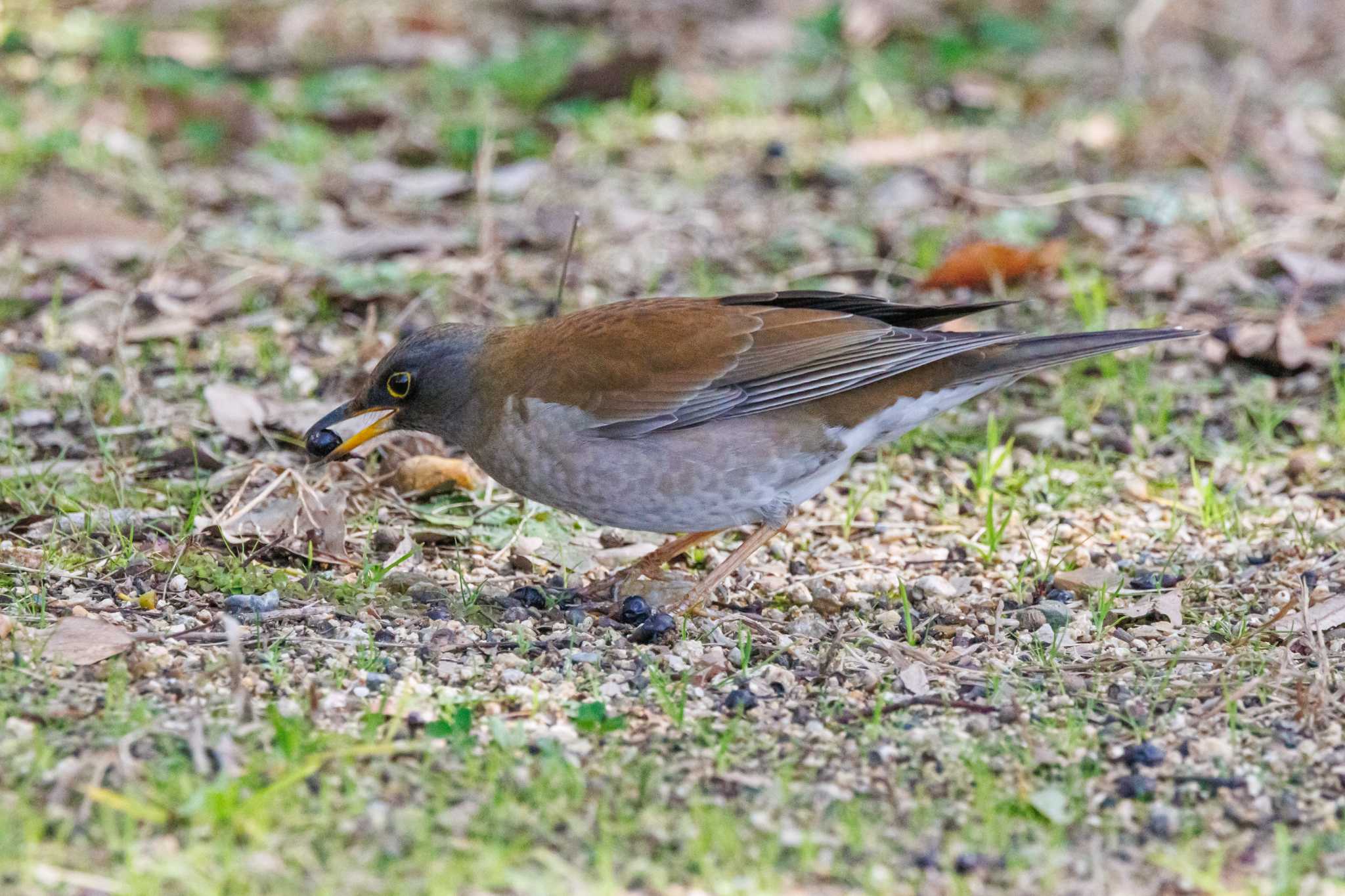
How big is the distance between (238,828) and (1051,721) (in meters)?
2.07

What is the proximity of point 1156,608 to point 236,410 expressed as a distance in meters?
3.42

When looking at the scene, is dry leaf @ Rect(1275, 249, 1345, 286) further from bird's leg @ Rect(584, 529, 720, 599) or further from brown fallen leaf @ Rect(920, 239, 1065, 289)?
bird's leg @ Rect(584, 529, 720, 599)

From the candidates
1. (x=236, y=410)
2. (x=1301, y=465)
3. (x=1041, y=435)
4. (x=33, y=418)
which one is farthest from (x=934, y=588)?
(x=33, y=418)

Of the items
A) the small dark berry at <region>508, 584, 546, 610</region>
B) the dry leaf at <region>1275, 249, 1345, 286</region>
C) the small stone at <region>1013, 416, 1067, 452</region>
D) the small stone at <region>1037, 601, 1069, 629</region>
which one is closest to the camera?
the small stone at <region>1037, 601, 1069, 629</region>

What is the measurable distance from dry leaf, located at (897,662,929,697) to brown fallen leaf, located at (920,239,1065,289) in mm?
3099

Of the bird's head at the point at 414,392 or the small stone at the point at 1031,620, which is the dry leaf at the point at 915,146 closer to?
the bird's head at the point at 414,392

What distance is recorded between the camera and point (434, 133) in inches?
373

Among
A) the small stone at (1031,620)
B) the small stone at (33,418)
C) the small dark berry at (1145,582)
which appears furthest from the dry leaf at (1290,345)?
the small stone at (33,418)

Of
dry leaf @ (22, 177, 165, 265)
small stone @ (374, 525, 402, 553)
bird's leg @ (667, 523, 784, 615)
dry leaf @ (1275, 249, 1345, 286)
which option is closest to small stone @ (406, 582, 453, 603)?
small stone @ (374, 525, 402, 553)

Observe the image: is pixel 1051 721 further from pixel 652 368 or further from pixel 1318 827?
pixel 652 368

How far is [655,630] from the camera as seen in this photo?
4836mm

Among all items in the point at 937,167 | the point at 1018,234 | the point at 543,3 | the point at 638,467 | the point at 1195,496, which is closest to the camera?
the point at 638,467

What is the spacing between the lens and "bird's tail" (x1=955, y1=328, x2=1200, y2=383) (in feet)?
17.2

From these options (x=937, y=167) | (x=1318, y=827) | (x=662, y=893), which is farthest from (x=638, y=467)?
(x=937, y=167)
